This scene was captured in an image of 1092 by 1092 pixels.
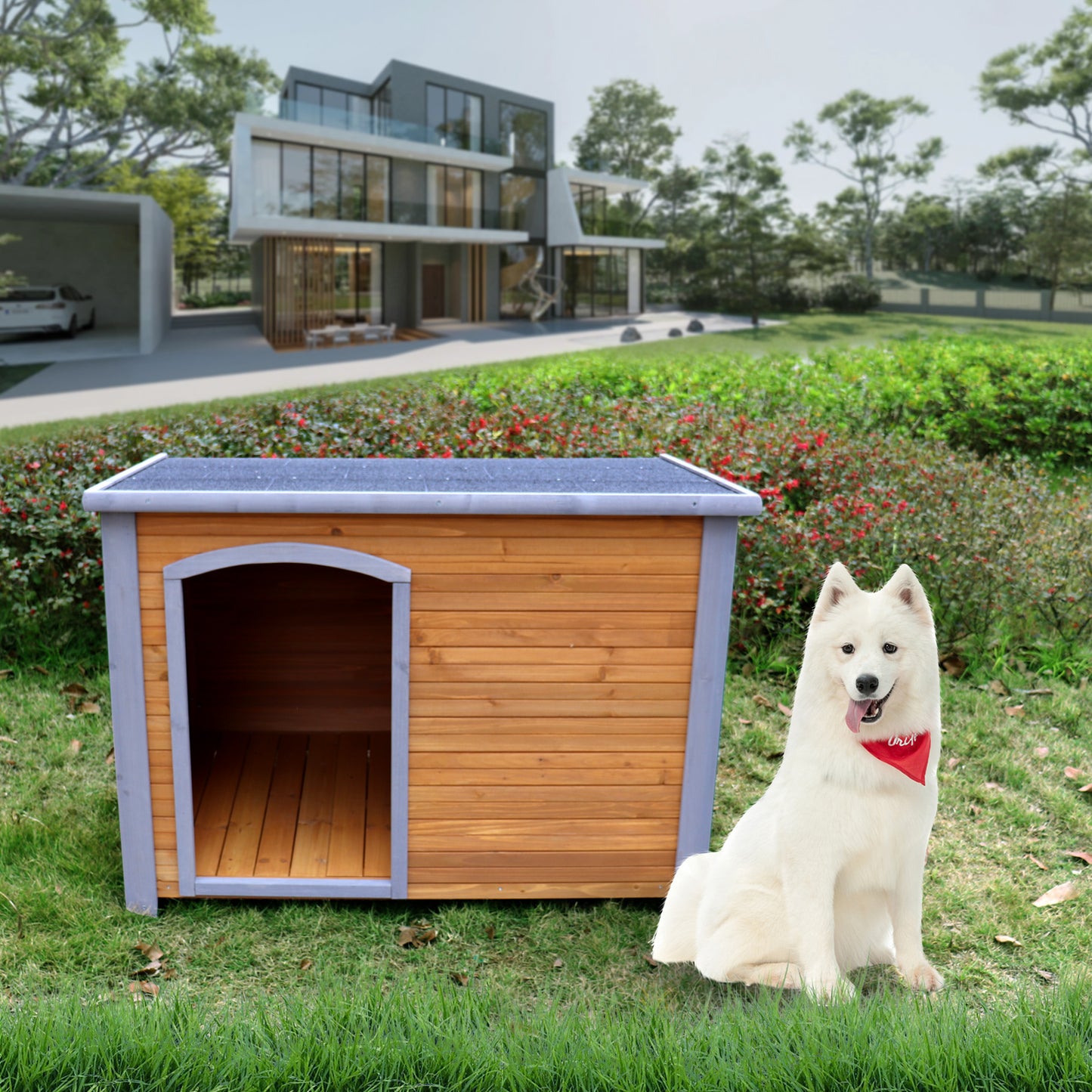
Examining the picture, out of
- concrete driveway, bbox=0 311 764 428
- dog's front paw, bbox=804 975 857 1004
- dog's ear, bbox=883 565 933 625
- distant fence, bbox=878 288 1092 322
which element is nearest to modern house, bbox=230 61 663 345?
concrete driveway, bbox=0 311 764 428

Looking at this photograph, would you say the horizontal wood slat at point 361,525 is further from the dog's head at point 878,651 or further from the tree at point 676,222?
the tree at point 676,222

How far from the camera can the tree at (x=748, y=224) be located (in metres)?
42.2

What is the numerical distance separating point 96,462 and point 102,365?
722 inches

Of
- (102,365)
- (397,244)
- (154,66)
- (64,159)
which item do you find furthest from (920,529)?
(64,159)

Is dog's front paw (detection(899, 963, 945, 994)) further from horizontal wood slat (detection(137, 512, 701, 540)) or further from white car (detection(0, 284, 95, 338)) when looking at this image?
white car (detection(0, 284, 95, 338))

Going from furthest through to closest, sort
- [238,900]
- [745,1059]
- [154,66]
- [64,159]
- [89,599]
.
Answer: [64,159] → [154,66] → [89,599] → [238,900] → [745,1059]

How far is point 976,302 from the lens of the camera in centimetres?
5384

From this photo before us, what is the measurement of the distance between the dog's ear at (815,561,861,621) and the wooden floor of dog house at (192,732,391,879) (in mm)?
2422

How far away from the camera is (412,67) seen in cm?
3616

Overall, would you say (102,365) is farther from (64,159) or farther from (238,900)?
(64,159)

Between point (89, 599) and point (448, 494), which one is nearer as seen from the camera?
point (448, 494)

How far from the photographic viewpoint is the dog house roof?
365 centimetres

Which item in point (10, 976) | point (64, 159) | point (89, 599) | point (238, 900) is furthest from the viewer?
point (64, 159)

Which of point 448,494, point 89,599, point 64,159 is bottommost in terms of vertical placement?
point 89,599
